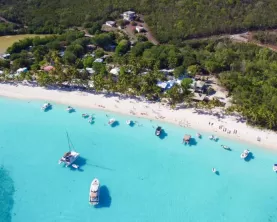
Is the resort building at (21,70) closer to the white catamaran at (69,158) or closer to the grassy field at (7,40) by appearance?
the grassy field at (7,40)

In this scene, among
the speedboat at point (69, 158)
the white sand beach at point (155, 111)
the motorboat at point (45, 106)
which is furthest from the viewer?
the motorboat at point (45, 106)

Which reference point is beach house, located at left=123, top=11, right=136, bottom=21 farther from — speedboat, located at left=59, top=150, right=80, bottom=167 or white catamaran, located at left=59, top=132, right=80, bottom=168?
speedboat, located at left=59, top=150, right=80, bottom=167

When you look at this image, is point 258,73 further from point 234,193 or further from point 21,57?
point 21,57

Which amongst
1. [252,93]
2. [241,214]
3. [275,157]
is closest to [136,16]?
[252,93]

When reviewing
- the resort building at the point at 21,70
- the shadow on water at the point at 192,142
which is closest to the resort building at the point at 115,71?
the resort building at the point at 21,70

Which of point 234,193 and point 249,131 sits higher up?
point 249,131
